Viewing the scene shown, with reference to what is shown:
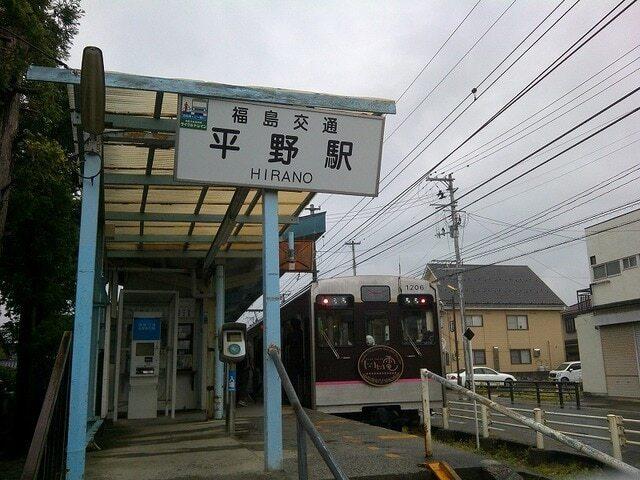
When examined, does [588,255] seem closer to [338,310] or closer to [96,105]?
[338,310]

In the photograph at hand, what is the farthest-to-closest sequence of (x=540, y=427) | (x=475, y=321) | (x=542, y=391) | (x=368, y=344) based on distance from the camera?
(x=475, y=321) < (x=542, y=391) < (x=368, y=344) < (x=540, y=427)

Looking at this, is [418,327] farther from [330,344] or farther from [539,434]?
[539,434]

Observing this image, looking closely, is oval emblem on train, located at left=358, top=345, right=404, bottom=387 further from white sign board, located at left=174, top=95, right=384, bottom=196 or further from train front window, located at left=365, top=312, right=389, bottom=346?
white sign board, located at left=174, top=95, right=384, bottom=196

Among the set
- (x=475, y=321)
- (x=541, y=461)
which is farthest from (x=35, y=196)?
(x=475, y=321)

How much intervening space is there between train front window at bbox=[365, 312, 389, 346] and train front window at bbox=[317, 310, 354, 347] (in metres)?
0.35

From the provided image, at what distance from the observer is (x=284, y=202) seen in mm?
8711

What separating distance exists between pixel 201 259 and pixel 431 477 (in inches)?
300

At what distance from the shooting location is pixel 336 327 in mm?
11266

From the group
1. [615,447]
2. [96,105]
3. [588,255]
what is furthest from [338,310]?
[588,255]

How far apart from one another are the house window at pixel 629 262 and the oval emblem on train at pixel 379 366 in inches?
724

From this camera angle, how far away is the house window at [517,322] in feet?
149

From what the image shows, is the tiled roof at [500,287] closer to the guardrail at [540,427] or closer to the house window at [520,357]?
the house window at [520,357]

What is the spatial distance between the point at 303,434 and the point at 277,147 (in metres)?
2.89

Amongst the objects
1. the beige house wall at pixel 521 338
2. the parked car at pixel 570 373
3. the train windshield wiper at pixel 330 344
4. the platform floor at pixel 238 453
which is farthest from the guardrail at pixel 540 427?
the beige house wall at pixel 521 338
